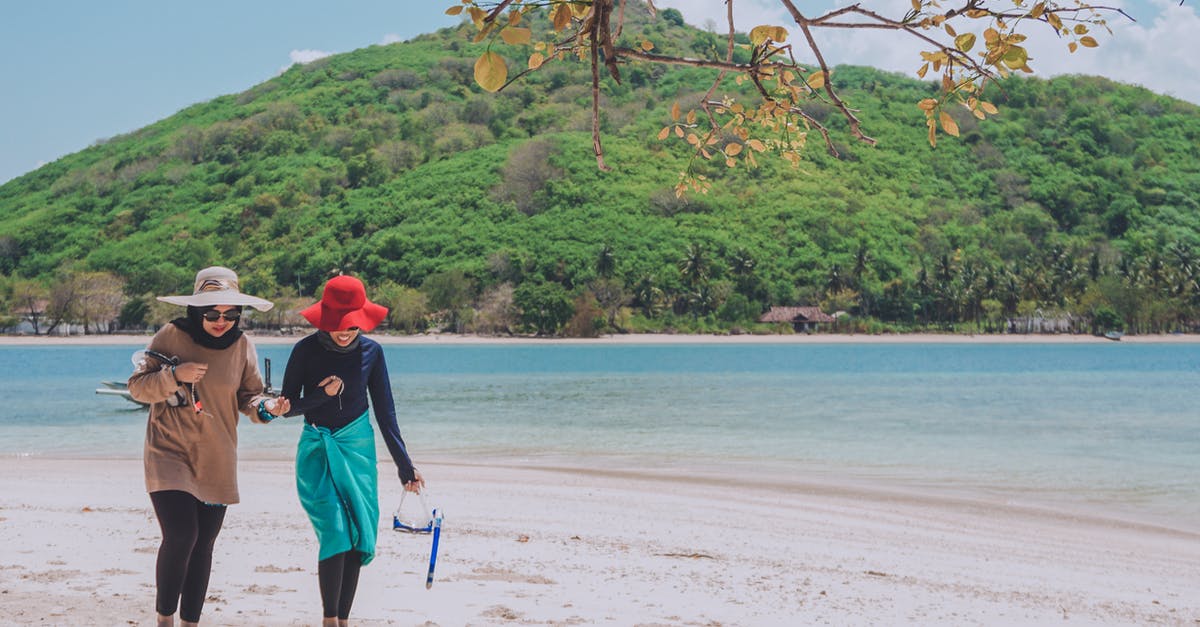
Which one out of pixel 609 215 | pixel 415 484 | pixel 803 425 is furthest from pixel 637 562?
pixel 609 215

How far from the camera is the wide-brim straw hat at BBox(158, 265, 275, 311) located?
3.69 meters

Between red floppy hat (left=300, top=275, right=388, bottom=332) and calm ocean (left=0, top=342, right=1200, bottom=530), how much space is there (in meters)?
8.16

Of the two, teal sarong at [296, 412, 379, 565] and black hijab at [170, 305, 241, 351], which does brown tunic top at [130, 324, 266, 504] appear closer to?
black hijab at [170, 305, 241, 351]

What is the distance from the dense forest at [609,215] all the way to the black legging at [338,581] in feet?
214

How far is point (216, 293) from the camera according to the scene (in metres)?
3.76

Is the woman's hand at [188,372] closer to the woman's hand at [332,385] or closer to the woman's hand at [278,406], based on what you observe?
the woman's hand at [278,406]

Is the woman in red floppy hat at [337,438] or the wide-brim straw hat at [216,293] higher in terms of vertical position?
the wide-brim straw hat at [216,293]

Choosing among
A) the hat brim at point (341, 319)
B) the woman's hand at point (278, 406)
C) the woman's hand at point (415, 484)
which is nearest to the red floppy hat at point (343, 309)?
the hat brim at point (341, 319)

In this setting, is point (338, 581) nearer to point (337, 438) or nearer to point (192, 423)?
point (337, 438)

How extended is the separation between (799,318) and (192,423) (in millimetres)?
77110

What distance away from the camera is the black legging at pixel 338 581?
12.6ft

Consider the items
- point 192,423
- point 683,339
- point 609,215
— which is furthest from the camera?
point 609,215

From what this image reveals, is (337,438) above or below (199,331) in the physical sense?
below

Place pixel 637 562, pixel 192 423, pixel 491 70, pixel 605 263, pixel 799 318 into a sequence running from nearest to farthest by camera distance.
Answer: pixel 491 70 < pixel 192 423 < pixel 637 562 < pixel 799 318 < pixel 605 263
